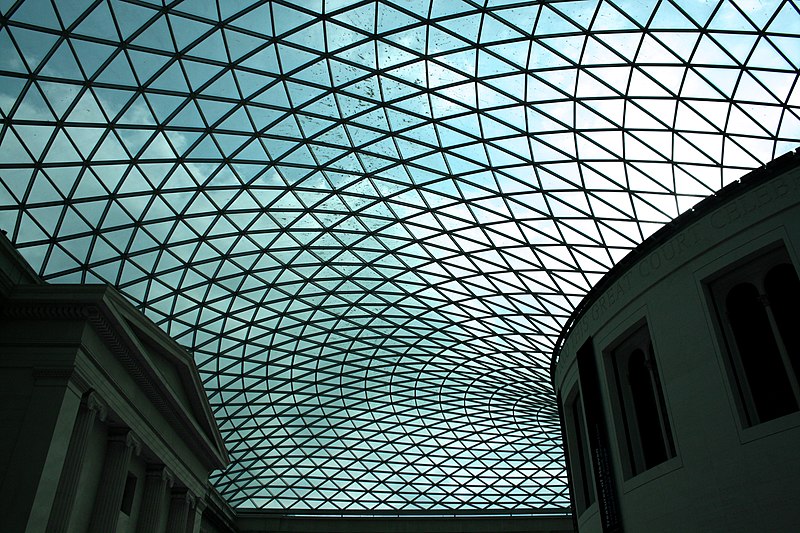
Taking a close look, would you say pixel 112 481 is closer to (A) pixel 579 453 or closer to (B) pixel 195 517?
(B) pixel 195 517

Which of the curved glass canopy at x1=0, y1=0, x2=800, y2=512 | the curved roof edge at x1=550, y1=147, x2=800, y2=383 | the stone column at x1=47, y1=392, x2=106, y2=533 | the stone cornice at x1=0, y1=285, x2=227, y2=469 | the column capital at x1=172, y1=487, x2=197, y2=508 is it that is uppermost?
Result: the curved glass canopy at x1=0, y1=0, x2=800, y2=512

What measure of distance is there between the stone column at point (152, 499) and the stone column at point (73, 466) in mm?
7869

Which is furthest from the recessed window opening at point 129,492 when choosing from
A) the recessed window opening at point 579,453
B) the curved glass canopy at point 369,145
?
the recessed window opening at point 579,453

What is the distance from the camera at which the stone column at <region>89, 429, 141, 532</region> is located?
23656mm

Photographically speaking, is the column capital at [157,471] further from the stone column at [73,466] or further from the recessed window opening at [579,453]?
the recessed window opening at [579,453]

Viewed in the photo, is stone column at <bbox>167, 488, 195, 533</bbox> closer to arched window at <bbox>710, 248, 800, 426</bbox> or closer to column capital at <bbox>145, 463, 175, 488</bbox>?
column capital at <bbox>145, 463, 175, 488</bbox>

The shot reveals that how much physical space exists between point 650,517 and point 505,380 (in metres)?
26.2

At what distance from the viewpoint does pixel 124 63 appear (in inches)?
952

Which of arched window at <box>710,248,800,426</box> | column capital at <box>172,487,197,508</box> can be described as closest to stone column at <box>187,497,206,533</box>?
column capital at <box>172,487,197,508</box>

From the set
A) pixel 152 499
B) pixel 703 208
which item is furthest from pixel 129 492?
pixel 703 208

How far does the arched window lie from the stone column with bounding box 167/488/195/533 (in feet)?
87.8

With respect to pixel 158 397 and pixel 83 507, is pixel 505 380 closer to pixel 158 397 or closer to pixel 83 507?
pixel 158 397

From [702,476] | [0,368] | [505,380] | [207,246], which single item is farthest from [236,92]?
[505,380]

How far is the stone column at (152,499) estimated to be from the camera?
93.2ft
